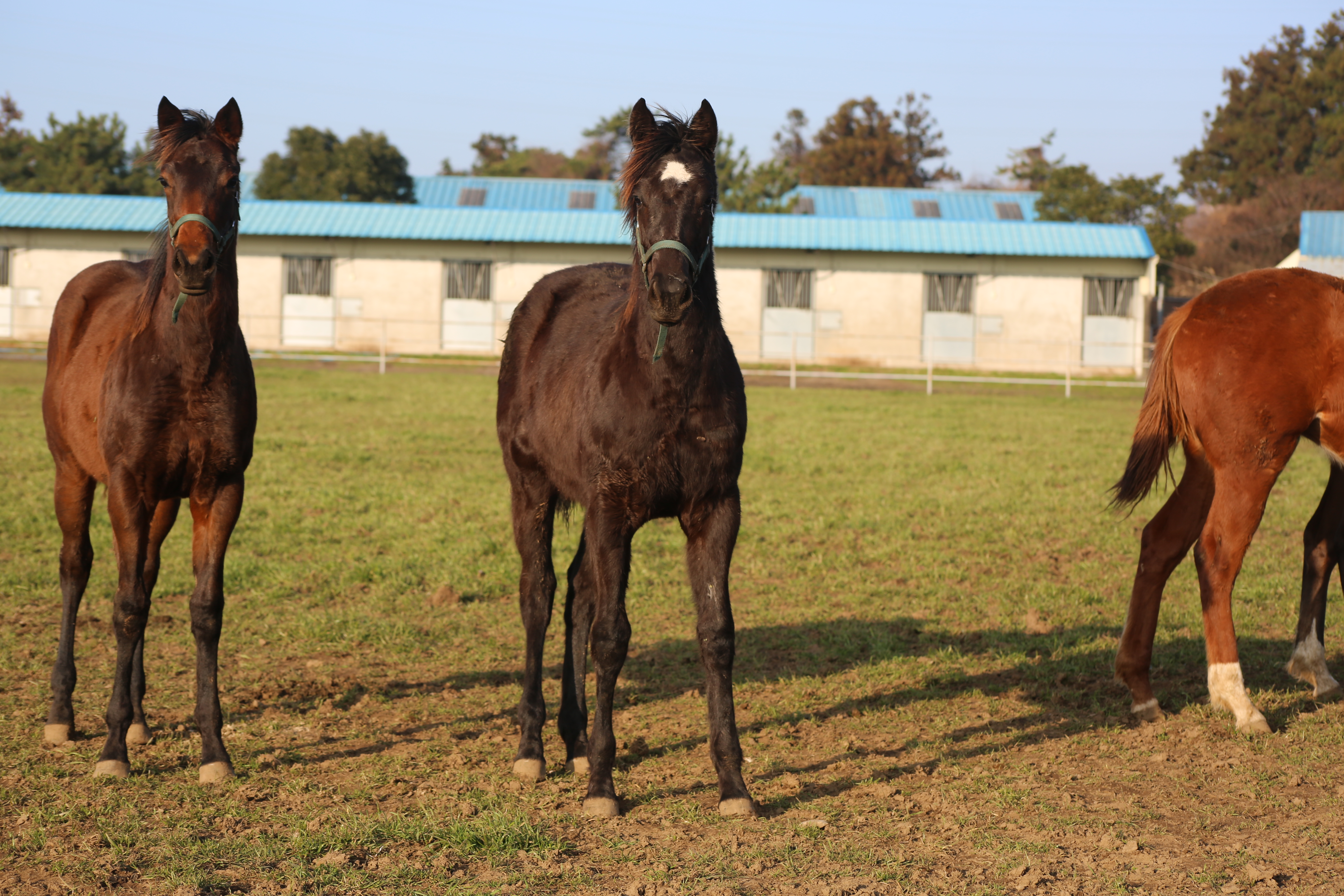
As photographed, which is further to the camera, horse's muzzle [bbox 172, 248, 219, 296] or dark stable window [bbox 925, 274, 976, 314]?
dark stable window [bbox 925, 274, 976, 314]

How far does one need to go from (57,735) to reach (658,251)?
3.20m

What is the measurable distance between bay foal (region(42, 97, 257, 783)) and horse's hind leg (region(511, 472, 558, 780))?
114 cm

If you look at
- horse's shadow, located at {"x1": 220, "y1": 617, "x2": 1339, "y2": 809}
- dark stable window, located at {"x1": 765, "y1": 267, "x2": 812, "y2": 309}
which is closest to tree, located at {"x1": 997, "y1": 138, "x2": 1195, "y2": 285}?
dark stable window, located at {"x1": 765, "y1": 267, "x2": 812, "y2": 309}

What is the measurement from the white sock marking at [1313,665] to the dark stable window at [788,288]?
28.5 m

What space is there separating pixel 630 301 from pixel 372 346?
30970 millimetres

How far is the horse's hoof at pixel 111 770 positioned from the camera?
13.6 ft

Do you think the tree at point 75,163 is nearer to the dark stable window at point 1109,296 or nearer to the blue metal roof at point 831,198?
the blue metal roof at point 831,198

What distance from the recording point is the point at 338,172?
147ft

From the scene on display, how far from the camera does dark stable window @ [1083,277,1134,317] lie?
3262 cm

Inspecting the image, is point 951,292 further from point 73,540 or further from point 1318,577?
point 73,540

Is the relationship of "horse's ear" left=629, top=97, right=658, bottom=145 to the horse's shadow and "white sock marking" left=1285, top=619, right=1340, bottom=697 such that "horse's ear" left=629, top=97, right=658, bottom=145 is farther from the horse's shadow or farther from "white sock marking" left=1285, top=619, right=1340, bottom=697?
"white sock marking" left=1285, top=619, right=1340, bottom=697

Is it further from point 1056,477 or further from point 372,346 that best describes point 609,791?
point 372,346

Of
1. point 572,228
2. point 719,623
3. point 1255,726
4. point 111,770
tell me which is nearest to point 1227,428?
point 1255,726

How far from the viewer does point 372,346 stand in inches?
1325
